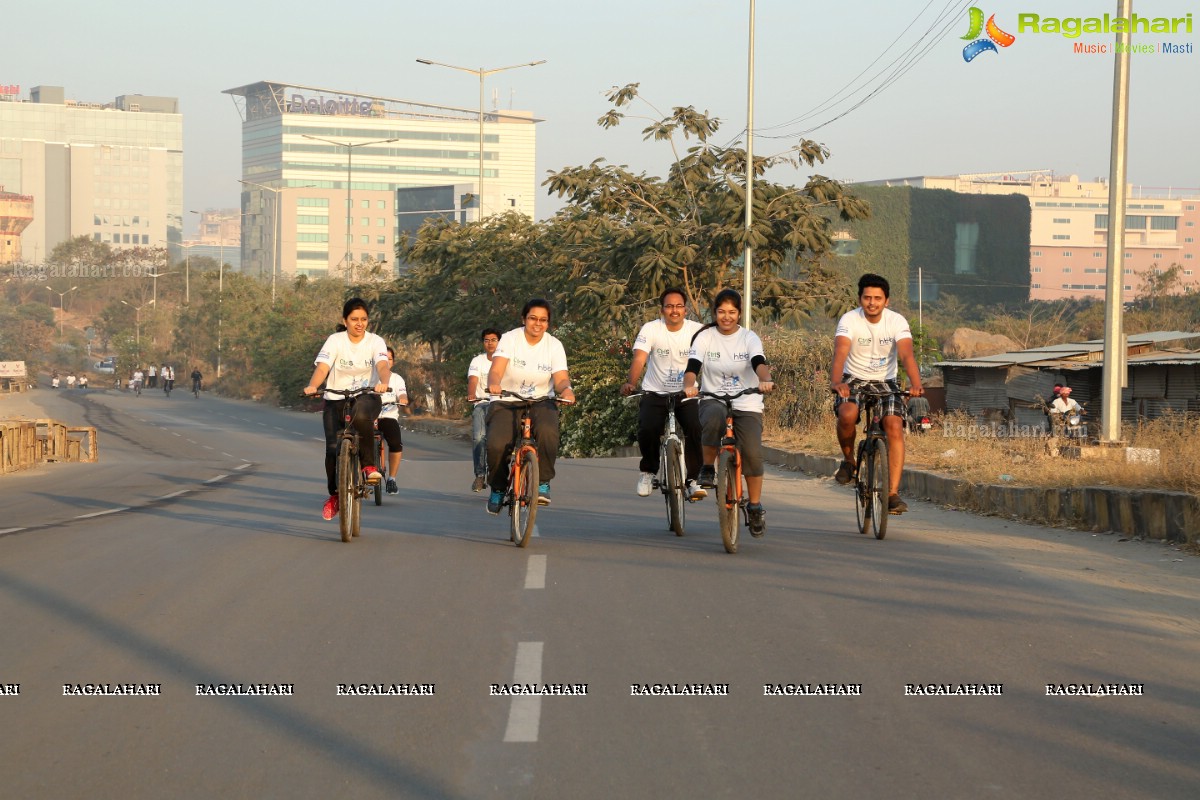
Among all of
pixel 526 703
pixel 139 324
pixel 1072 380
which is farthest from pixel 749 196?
pixel 139 324

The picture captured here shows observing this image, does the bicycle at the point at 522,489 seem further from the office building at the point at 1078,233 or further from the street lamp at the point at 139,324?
the office building at the point at 1078,233

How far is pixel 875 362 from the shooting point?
10.9 meters

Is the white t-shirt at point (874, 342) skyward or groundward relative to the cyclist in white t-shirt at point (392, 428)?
skyward

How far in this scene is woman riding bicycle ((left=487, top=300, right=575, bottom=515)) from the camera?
10727mm

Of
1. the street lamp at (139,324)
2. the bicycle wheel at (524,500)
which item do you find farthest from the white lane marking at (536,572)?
the street lamp at (139,324)

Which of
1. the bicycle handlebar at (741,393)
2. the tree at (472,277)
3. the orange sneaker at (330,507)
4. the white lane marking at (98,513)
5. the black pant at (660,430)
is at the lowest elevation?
the white lane marking at (98,513)

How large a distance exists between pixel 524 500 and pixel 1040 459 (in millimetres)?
7907

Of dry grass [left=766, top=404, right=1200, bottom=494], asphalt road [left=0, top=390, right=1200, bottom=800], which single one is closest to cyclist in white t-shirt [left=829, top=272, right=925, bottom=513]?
asphalt road [left=0, top=390, right=1200, bottom=800]

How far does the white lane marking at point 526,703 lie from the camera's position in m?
5.40

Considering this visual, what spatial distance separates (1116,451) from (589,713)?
1162 cm

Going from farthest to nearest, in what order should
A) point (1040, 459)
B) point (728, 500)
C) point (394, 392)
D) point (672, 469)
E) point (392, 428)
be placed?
point (1040, 459) < point (394, 392) < point (392, 428) < point (672, 469) < point (728, 500)

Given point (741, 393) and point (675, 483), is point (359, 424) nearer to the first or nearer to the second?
point (675, 483)

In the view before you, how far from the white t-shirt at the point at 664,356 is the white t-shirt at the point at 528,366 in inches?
32.9

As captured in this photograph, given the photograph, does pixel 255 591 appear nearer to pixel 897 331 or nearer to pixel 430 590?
pixel 430 590
